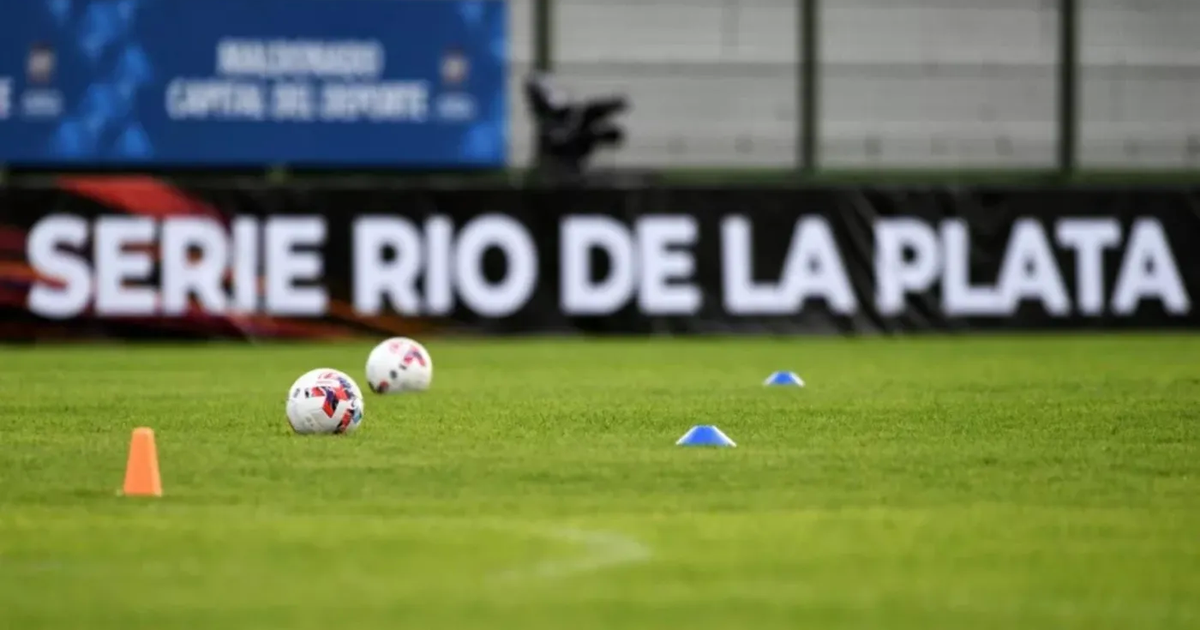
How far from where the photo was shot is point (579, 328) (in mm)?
25672

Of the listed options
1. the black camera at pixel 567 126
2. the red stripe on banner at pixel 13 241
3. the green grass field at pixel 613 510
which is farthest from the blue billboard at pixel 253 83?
the green grass field at pixel 613 510

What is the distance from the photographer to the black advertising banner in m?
24.6

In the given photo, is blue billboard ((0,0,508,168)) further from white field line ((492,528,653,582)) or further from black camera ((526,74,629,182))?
white field line ((492,528,653,582))

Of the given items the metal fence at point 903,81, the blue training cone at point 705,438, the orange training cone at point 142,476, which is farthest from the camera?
the metal fence at point 903,81

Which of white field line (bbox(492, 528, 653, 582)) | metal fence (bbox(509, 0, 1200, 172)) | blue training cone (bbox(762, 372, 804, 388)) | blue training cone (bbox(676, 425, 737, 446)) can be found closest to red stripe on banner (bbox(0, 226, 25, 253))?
blue training cone (bbox(762, 372, 804, 388))

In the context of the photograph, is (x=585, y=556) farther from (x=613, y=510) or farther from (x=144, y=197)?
(x=144, y=197)

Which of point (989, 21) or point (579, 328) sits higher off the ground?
point (989, 21)

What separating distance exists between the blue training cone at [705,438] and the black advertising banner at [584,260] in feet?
43.5

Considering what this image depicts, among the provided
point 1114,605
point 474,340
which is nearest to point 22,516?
point 1114,605

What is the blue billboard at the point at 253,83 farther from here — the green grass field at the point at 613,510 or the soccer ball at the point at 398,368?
the soccer ball at the point at 398,368

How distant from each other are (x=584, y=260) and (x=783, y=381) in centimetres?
809

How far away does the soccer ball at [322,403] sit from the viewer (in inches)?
490

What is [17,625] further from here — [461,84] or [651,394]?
[461,84]

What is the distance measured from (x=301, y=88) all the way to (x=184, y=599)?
2370 centimetres
